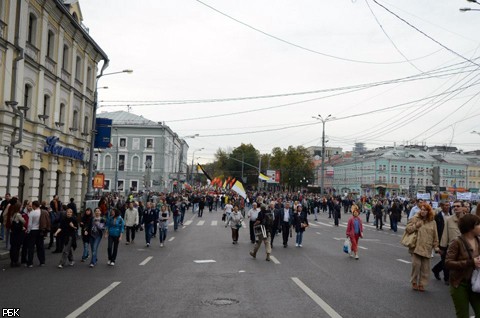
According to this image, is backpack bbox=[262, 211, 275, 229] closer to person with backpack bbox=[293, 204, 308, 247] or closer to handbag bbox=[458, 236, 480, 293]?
person with backpack bbox=[293, 204, 308, 247]

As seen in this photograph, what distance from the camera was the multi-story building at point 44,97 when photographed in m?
20.3

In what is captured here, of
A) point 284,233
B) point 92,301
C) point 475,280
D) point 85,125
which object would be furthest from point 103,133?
point 475,280

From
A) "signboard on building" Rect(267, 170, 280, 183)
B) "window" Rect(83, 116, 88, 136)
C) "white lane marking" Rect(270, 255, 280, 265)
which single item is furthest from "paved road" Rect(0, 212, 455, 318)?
"signboard on building" Rect(267, 170, 280, 183)

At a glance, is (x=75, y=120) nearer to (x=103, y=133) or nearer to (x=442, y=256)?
(x=103, y=133)

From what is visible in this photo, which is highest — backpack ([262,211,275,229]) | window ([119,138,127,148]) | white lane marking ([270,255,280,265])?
window ([119,138,127,148])

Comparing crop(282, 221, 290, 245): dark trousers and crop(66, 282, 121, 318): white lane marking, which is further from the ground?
crop(282, 221, 290, 245): dark trousers

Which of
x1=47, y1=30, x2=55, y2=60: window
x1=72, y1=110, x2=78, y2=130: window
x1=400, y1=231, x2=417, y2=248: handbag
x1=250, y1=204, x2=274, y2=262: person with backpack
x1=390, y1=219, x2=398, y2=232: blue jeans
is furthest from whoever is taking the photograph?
x1=72, y1=110, x2=78, y2=130: window

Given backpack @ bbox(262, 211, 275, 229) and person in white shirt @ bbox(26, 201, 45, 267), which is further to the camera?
backpack @ bbox(262, 211, 275, 229)

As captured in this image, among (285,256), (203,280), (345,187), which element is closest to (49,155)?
(285,256)

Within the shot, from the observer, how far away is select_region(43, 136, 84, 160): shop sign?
25.0m

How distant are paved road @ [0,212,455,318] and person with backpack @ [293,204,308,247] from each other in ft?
9.13

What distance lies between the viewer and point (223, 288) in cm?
936

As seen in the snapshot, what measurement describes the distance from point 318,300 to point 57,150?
21750mm

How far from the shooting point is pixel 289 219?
18781 mm
